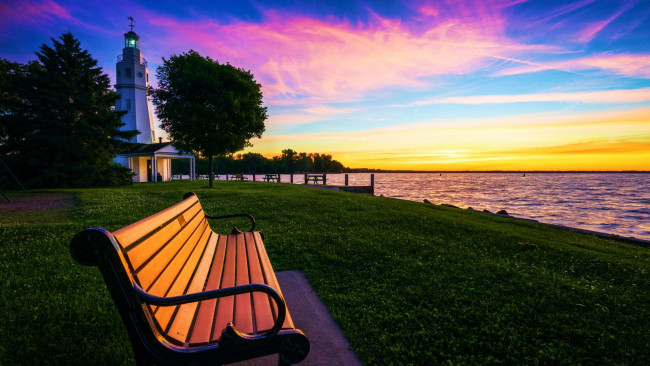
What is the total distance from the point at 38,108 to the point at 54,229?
22.5m

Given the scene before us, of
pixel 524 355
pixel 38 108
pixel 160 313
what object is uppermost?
pixel 38 108

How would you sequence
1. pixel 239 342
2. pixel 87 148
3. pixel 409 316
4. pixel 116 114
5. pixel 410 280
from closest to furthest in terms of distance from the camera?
pixel 239 342 < pixel 409 316 < pixel 410 280 < pixel 87 148 < pixel 116 114

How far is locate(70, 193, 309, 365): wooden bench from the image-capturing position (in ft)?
5.31

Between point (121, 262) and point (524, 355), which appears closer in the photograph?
point (121, 262)

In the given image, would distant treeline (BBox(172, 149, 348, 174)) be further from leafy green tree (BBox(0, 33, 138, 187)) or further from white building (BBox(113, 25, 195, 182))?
leafy green tree (BBox(0, 33, 138, 187))

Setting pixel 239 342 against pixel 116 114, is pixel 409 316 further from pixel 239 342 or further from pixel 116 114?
pixel 116 114

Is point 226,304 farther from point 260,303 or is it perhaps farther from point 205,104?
point 205,104

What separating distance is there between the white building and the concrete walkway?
114 feet

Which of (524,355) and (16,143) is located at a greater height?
(16,143)

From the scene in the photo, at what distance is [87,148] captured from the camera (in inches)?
952

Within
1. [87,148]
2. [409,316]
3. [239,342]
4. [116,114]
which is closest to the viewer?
[239,342]

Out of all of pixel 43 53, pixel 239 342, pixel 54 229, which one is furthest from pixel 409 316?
pixel 43 53

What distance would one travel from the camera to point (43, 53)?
77.5 ft

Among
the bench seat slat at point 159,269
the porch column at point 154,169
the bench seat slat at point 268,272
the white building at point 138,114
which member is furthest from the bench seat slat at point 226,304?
the white building at point 138,114
